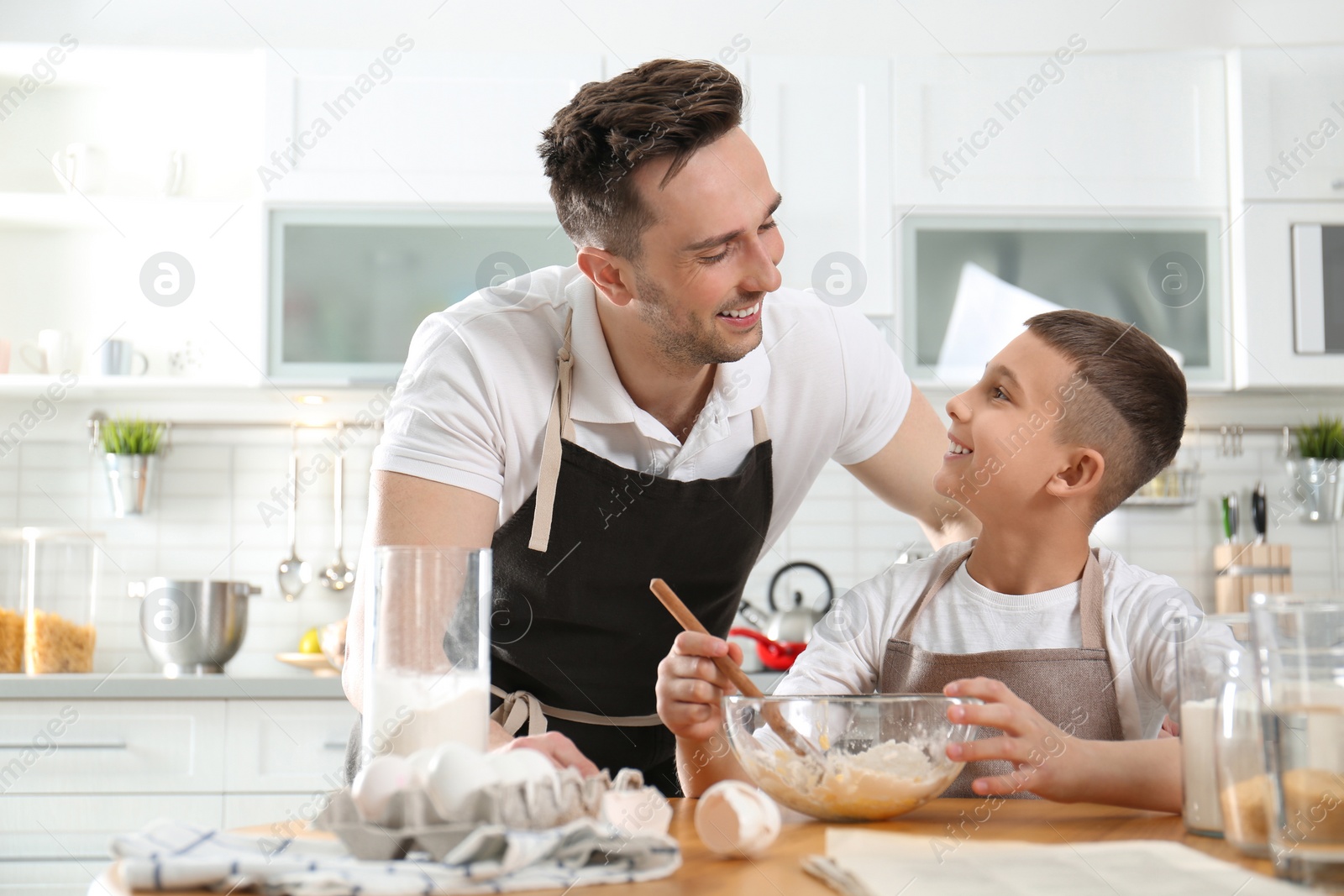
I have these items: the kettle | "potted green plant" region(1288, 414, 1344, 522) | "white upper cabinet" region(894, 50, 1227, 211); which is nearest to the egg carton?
the kettle

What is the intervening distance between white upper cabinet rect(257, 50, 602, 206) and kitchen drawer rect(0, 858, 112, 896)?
5.16 feet

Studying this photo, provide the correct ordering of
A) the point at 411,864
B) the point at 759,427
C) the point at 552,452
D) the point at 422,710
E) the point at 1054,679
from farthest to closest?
the point at 759,427 → the point at 552,452 → the point at 1054,679 → the point at 422,710 → the point at 411,864

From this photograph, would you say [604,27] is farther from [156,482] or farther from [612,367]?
[612,367]

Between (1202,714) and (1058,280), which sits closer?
(1202,714)

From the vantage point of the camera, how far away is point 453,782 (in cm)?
63

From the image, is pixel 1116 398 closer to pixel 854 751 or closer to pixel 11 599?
pixel 854 751

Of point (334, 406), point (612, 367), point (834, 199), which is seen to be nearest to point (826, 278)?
point (834, 199)

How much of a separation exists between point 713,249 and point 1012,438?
1.37 ft

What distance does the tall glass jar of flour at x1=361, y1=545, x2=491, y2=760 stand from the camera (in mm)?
733

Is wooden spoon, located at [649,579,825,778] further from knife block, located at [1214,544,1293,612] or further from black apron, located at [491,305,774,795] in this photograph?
knife block, located at [1214,544,1293,612]

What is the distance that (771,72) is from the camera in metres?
2.97

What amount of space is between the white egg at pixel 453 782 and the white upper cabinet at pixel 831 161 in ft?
7.91

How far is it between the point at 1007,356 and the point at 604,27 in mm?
2288

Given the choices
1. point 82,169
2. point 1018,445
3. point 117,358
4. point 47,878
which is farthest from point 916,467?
point 82,169
